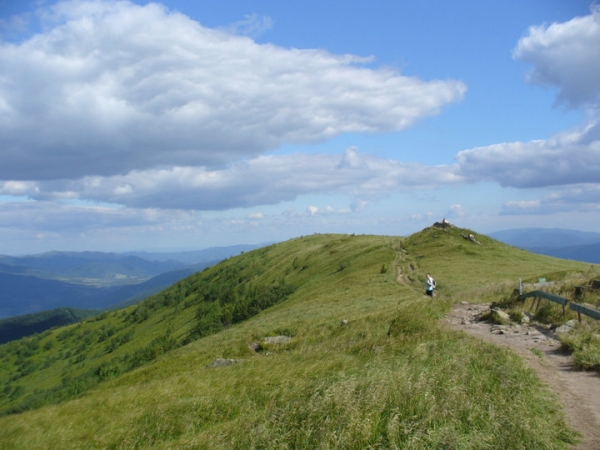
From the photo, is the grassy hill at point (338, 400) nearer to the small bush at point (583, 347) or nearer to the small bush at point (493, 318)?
the small bush at point (583, 347)

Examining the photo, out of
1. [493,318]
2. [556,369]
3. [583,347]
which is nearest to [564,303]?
[493,318]

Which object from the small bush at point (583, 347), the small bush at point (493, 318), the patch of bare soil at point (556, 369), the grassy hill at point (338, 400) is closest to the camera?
the grassy hill at point (338, 400)

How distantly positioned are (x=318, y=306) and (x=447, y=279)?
11885 mm

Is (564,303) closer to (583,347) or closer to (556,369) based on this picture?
(583,347)

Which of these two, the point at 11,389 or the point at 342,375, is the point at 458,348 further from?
the point at 11,389

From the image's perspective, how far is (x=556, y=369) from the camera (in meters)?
10.0

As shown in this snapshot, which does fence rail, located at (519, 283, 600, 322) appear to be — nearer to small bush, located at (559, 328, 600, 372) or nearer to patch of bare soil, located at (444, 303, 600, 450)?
small bush, located at (559, 328, 600, 372)

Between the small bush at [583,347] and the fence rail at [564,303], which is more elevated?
the fence rail at [564,303]

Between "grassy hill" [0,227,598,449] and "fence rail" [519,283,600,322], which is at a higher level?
"fence rail" [519,283,600,322]

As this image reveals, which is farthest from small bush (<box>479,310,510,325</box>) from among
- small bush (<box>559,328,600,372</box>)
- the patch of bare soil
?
small bush (<box>559,328,600,372</box>)

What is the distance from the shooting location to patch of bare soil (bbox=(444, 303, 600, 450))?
7.02 meters

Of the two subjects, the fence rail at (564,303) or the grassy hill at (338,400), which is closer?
the grassy hill at (338,400)

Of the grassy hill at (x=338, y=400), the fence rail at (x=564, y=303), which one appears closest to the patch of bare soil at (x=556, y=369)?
the grassy hill at (x=338, y=400)

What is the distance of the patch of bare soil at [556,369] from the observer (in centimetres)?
702
